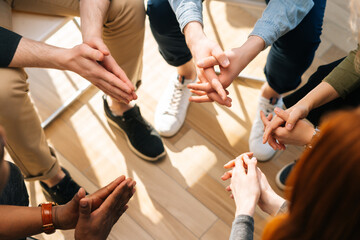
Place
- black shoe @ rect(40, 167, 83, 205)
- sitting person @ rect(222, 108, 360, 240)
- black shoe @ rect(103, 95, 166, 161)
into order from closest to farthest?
sitting person @ rect(222, 108, 360, 240), black shoe @ rect(40, 167, 83, 205), black shoe @ rect(103, 95, 166, 161)

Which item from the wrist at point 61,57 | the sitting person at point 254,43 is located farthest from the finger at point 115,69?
the sitting person at point 254,43

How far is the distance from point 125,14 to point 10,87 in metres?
0.45

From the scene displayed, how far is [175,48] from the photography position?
141cm

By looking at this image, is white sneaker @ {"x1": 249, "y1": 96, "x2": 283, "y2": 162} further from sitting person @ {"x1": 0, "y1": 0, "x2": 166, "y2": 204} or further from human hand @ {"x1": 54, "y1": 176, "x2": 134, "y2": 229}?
human hand @ {"x1": 54, "y1": 176, "x2": 134, "y2": 229}

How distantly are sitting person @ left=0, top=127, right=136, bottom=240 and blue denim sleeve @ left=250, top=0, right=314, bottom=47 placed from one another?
2.05 ft

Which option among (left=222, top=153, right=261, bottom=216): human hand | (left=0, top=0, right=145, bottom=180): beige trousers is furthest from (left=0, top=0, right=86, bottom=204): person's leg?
(left=222, top=153, right=261, bottom=216): human hand

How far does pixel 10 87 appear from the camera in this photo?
1073mm

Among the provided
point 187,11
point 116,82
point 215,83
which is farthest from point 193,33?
point 116,82

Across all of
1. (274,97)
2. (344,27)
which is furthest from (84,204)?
(344,27)

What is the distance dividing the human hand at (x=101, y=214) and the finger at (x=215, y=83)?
0.39 metres

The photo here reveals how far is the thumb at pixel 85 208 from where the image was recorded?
0.91 m

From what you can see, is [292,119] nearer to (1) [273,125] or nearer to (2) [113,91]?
(1) [273,125]

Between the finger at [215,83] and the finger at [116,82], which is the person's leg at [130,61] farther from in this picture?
the finger at [215,83]

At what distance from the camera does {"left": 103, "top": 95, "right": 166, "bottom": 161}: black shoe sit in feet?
5.01
